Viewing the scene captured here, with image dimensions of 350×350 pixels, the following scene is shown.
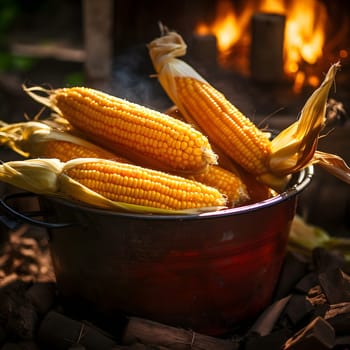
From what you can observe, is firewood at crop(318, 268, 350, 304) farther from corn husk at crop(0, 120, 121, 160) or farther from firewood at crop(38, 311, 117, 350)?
corn husk at crop(0, 120, 121, 160)

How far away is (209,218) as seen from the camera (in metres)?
2.12

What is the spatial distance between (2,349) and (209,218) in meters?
0.89

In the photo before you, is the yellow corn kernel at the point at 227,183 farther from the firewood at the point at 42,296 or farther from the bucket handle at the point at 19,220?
the firewood at the point at 42,296

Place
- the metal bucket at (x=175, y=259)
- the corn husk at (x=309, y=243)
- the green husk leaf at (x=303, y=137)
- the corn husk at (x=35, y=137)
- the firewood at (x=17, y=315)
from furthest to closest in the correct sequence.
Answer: the corn husk at (x=309, y=243) < the corn husk at (x=35, y=137) < the firewood at (x=17, y=315) < the green husk leaf at (x=303, y=137) < the metal bucket at (x=175, y=259)

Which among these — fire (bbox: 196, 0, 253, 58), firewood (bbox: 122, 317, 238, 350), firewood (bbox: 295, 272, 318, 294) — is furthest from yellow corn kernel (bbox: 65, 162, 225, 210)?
fire (bbox: 196, 0, 253, 58)

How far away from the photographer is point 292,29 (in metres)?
4.50

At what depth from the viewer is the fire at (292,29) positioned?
13.9 ft

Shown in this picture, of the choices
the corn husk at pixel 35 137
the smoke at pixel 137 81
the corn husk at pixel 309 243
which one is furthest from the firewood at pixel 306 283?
the smoke at pixel 137 81

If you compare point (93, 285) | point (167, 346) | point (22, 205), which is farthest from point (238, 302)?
point (22, 205)

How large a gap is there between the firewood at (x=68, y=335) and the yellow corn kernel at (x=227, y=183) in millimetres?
664

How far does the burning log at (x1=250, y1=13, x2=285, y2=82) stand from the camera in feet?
13.3

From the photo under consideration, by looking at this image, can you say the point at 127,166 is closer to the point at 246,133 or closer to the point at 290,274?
the point at 246,133

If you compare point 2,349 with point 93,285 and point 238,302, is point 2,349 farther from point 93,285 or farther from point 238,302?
point 238,302

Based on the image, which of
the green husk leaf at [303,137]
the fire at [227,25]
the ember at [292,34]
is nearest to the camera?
the green husk leaf at [303,137]
